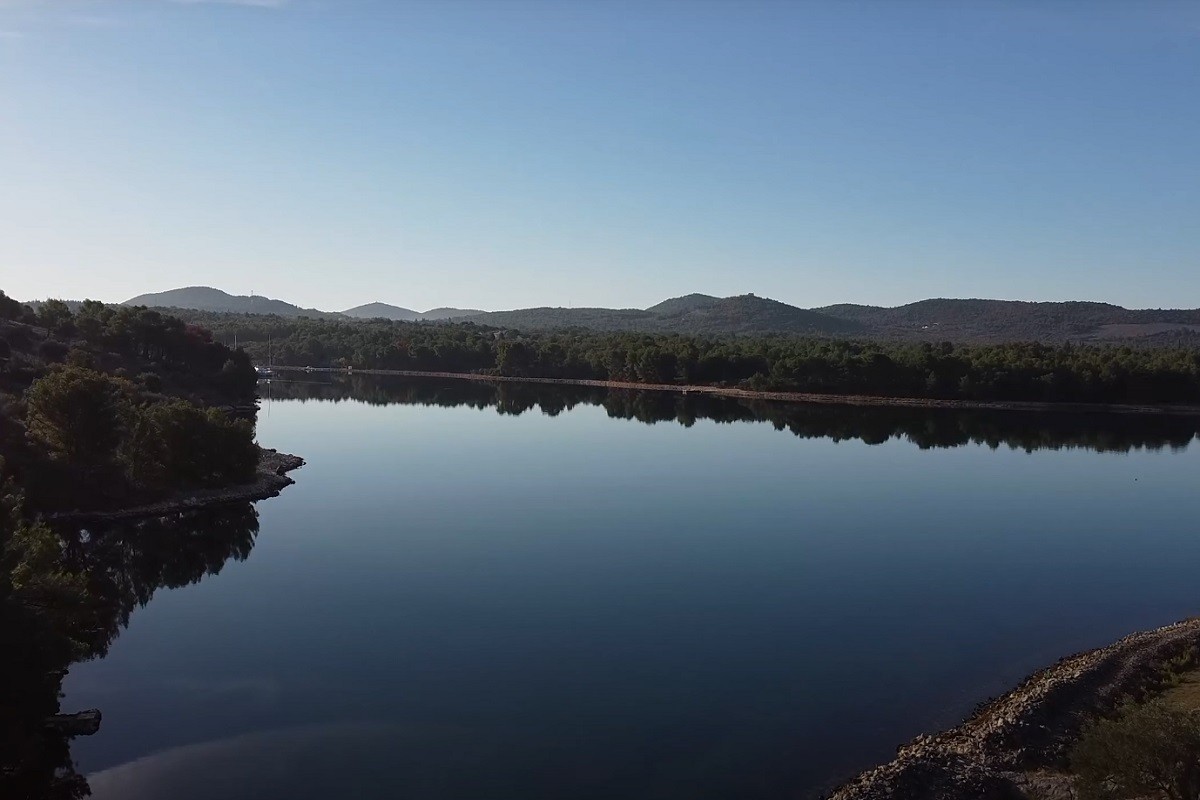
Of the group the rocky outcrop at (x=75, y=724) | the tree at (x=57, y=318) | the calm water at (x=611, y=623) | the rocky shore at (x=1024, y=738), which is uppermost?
the tree at (x=57, y=318)

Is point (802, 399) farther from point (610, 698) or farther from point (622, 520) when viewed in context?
point (610, 698)

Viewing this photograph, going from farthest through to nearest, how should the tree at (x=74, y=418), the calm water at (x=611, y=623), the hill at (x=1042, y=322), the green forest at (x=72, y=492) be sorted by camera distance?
the hill at (x=1042, y=322) → the tree at (x=74, y=418) → the calm water at (x=611, y=623) → the green forest at (x=72, y=492)

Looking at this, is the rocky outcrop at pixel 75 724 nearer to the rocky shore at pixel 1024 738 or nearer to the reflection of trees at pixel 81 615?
the reflection of trees at pixel 81 615

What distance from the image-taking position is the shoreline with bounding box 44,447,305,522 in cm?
3070

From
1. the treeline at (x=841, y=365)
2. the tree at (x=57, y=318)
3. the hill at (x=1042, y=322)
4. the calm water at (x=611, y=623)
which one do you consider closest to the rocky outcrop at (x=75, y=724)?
the calm water at (x=611, y=623)

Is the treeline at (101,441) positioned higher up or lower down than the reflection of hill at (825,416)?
higher up

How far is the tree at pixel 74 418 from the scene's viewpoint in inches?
1219

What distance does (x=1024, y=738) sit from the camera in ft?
47.6

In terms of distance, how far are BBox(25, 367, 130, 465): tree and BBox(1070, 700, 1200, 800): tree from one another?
30632mm

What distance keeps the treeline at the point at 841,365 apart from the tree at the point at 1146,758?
240ft

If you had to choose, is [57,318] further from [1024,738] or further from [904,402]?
[1024,738]

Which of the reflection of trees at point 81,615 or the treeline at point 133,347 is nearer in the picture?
the reflection of trees at point 81,615

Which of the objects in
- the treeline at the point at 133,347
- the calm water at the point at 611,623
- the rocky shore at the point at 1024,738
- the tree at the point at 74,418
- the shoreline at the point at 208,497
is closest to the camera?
the rocky shore at the point at 1024,738

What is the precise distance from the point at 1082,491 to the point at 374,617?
3300 centimetres
